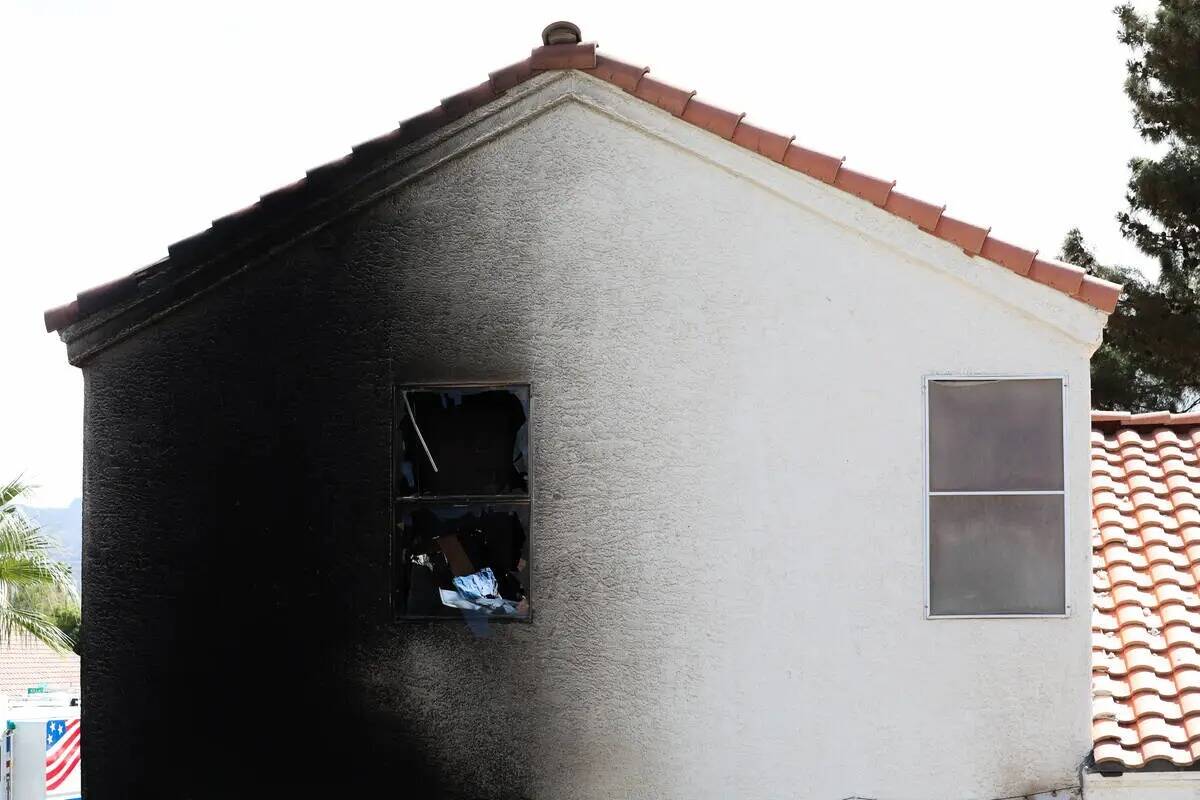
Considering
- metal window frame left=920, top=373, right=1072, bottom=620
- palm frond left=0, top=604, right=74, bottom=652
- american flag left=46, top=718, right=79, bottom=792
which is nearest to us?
metal window frame left=920, top=373, right=1072, bottom=620

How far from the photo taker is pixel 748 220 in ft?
29.0

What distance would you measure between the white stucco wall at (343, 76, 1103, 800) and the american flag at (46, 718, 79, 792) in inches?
531

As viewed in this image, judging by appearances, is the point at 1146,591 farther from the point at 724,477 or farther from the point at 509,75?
the point at 509,75

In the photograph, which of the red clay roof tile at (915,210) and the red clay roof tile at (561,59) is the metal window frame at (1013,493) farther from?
the red clay roof tile at (561,59)

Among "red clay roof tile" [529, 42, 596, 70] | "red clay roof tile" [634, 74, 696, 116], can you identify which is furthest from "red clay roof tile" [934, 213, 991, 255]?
"red clay roof tile" [529, 42, 596, 70]

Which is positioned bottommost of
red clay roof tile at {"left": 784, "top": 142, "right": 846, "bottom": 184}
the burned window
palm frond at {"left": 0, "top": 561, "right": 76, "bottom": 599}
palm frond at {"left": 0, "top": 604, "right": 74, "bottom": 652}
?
palm frond at {"left": 0, "top": 604, "right": 74, "bottom": 652}

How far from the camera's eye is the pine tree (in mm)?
23672

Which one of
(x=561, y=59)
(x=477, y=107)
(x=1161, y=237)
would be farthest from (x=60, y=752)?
(x=1161, y=237)

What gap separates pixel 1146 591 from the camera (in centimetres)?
946

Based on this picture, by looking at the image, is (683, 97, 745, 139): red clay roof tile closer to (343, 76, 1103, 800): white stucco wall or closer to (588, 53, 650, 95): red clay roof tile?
(343, 76, 1103, 800): white stucco wall

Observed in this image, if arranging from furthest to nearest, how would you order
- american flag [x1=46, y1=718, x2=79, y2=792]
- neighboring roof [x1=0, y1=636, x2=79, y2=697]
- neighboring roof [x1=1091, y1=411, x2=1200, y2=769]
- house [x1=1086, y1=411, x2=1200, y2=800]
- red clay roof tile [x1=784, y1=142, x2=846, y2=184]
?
1. neighboring roof [x1=0, y1=636, x2=79, y2=697]
2. american flag [x1=46, y1=718, x2=79, y2=792]
3. red clay roof tile [x1=784, y1=142, x2=846, y2=184]
4. neighboring roof [x1=1091, y1=411, x2=1200, y2=769]
5. house [x1=1086, y1=411, x2=1200, y2=800]

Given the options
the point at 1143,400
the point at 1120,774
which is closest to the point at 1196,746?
the point at 1120,774

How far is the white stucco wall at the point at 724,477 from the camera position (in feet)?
27.8

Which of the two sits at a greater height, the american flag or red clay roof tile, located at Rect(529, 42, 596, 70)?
red clay roof tile, located at Rect(529, 42, 596, 70)
